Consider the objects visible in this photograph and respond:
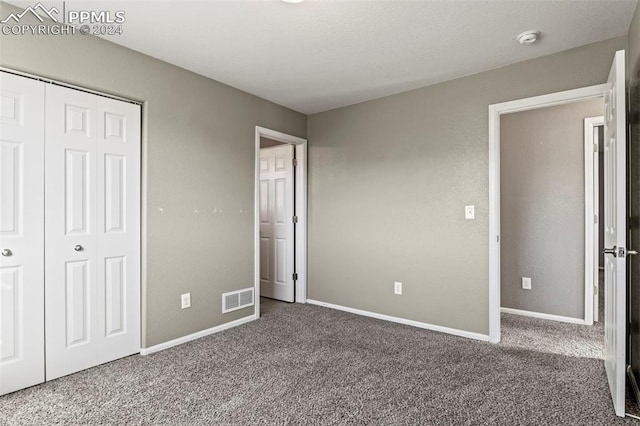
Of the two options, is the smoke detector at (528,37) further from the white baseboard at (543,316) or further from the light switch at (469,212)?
the white baseboard at (543,316)

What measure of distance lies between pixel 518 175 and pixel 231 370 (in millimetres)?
3485

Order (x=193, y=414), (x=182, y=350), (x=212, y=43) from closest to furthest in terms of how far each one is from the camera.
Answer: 1. (x=193, y=414)
2. (x=212, y=43)
3. (x=182, y=350)

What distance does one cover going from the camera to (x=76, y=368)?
249 centimetres

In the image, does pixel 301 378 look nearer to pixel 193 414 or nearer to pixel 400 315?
pixel 193 414

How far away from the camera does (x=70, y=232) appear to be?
2.46m

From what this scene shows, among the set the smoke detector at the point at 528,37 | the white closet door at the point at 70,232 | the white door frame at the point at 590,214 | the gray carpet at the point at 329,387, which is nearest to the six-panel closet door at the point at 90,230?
the white closet door at the point at 70,232

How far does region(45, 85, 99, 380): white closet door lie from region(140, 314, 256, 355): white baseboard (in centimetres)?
39

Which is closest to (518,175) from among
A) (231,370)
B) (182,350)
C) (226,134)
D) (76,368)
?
(226,134)

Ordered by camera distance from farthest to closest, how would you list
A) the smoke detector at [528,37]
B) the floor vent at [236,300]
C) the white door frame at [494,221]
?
1. the floor vent at [236,300]
2. the white door frame at [494,221]
3. the smoke detector at [528,37]

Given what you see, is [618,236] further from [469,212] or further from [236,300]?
[236,300]

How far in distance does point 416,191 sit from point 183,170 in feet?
7.20

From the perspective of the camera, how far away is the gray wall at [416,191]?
10.3ft

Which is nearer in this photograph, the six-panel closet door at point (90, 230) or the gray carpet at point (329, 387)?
the gray carpet at point (329, 387)

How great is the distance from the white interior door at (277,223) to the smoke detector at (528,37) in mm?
2685
